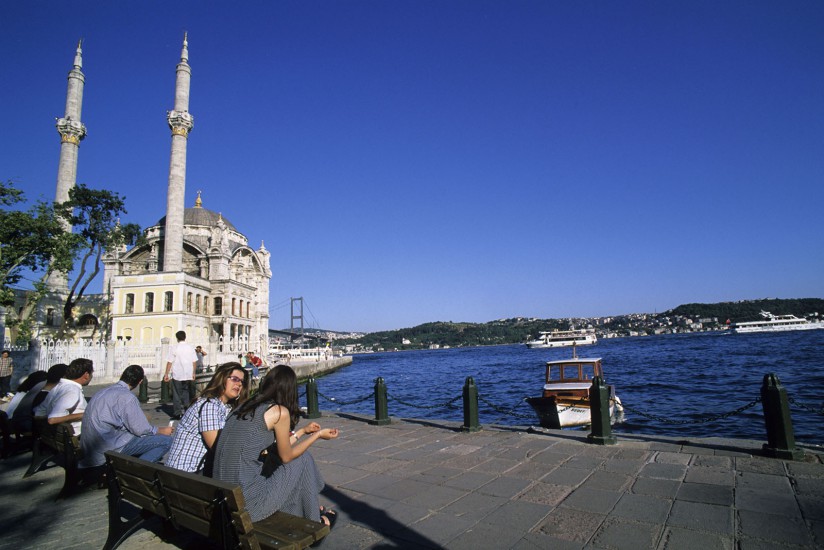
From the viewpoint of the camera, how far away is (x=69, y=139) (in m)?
38.9

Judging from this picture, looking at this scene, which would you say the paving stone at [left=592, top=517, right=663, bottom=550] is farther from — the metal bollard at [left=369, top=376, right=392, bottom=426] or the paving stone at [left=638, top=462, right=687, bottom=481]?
the metal bollard at [left=369, top=376, right=392, bottom=426]

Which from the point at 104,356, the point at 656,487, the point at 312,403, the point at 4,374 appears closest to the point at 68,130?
the point at 104,356

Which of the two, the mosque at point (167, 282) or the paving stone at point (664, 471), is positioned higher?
the mosque at point (167, 282)

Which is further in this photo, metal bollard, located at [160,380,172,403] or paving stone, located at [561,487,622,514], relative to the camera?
metal bollard, located at [160,380,172,403]

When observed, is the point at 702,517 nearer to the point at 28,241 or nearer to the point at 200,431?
the point at 200,431

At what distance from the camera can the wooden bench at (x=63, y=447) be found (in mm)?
4789

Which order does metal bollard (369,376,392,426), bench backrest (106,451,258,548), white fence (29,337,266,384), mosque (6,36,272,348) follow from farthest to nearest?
1. mosque (6,36,272,348)
2. white fence (29,337,266,384)
3. metal bollard (369,376,392,426)
4. bench backrest (106,451,258,548)

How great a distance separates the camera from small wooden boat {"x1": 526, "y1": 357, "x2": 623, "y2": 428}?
1376 cm

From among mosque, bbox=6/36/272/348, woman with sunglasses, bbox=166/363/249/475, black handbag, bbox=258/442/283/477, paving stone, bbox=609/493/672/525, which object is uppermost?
mosque, bbox=6/36/272/348

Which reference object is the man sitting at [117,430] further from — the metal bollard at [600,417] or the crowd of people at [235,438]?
the metal bollard at [600,417]

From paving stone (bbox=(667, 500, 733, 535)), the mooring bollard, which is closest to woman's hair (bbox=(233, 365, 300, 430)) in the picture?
paving stone (bbox=(667, 500, 733, 535))

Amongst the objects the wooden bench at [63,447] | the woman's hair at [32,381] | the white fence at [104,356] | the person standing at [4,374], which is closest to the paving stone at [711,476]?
the wooden bench at [63,447]

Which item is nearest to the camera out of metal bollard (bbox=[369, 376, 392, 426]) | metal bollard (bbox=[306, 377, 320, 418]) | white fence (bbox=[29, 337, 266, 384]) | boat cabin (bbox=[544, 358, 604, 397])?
metal bollard (bbox=[369, 376, 392, 426])

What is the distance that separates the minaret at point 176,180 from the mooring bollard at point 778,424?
39.9 m
